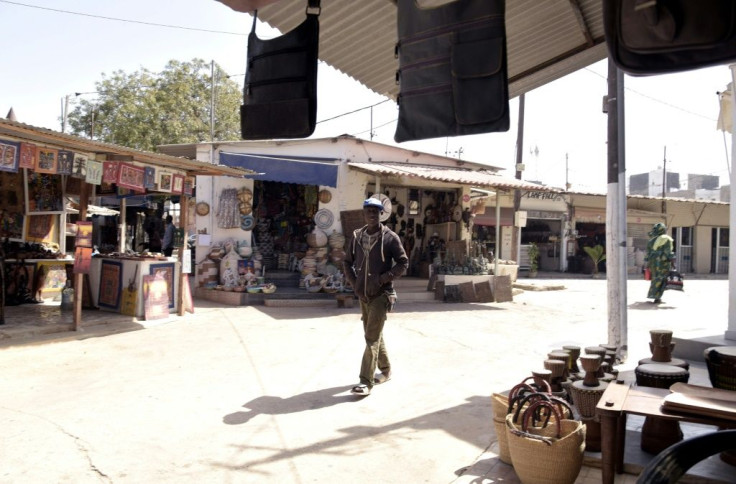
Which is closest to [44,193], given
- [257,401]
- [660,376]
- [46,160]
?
[46,160]

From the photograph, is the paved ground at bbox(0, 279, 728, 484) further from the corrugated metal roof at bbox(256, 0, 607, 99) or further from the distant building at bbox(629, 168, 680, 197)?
the distant building at bbox(629, 168, 680, 197)

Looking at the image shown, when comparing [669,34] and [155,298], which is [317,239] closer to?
[155,298]

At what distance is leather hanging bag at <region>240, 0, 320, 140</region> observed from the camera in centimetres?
351

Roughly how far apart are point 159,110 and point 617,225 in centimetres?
2325

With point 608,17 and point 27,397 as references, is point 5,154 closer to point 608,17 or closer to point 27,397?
point 27,397

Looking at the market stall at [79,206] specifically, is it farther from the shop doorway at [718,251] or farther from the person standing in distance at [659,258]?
the shop doorway at [718,251]

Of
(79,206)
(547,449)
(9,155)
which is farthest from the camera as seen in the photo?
(79,206)

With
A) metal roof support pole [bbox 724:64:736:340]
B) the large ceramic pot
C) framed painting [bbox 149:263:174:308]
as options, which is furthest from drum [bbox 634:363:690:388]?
the large ceramic pot

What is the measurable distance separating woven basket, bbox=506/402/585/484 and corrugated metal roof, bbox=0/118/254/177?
626 centimetres

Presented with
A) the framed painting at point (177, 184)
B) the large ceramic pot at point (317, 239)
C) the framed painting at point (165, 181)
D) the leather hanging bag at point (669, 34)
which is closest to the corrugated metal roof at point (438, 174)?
the large ceramic pot at point (317, 239)

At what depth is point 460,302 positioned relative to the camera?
13.3 meters

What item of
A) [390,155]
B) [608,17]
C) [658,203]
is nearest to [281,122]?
[608,17]

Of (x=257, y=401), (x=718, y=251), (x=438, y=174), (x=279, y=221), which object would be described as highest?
(x=438, y=174)

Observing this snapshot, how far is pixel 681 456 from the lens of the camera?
1.42 m
